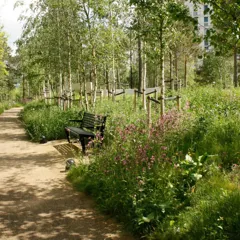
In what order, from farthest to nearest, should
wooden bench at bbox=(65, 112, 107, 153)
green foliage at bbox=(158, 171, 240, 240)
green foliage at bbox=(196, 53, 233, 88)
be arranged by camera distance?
green foliage at bbox=(196, 53, 233, 88) → wooden bench at bbox=(65, 112, 107, 153) → green foliage at bbox=(158, 171, 240, 240)

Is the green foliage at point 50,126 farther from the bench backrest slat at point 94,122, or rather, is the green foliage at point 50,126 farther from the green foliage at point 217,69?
the green foliage at point 217,69

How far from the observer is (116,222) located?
4.34 meters

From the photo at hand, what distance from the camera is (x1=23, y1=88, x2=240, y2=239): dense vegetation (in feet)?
11.6

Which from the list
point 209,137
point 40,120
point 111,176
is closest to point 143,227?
point 111,176

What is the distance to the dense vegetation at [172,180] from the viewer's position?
139 inches

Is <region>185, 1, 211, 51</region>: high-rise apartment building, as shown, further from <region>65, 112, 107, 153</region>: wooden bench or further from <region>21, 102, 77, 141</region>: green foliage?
<region>21, 102, 77, 141</region>: green foliage

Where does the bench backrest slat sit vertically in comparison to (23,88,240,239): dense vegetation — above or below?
above

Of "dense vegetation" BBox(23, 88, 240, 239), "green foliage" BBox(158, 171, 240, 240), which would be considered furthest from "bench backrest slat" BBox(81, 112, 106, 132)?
"green foliage" BBox(158, 171, 240, 240)

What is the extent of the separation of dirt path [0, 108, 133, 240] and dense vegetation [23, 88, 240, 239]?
0.86 ft

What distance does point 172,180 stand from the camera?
445 centimetres

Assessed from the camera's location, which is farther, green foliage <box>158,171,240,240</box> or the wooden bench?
the wooden bench

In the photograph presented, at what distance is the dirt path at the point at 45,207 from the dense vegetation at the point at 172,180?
0.26m

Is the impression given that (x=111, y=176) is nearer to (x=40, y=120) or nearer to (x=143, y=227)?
(x=143, y=227)

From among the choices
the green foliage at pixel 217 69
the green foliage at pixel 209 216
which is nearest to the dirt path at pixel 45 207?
the green foliage at pixel 209 216
